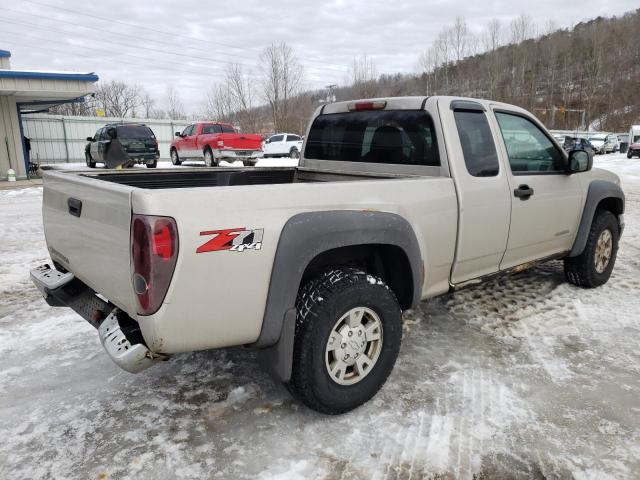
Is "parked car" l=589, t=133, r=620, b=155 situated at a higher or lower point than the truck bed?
lower

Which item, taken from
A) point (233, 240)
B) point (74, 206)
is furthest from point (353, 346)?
point (74, 206)

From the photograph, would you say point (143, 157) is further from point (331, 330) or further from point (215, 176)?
point (331, 330)

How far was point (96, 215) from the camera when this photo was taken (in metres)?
2.48

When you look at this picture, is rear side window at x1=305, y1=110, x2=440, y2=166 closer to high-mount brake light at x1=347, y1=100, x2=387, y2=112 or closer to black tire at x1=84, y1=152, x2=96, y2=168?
high-mount brake light at x1=347, y1=100, x2=387, y2=112

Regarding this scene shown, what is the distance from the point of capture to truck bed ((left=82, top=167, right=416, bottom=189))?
3.72 m

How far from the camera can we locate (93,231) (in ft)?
8.34

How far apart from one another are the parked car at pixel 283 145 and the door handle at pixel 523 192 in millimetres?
24925

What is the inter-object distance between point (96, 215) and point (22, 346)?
1.96 meters

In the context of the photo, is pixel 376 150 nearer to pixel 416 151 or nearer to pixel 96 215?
pixel 416 151

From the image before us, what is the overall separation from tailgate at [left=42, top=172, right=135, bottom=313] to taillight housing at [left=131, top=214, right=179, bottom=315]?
93 mm

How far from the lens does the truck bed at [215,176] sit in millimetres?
3719

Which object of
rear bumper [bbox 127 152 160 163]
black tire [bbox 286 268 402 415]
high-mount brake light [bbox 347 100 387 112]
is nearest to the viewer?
black tire [bbox 286 268 402 415]

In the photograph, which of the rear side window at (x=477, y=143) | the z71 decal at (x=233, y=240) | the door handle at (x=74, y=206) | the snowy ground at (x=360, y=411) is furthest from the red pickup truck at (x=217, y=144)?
the z71 decal at (x=233, y=240)

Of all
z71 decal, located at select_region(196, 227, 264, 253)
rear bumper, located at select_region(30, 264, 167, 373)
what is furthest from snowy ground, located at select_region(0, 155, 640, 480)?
z71 decal, located at select_region(196, 227, 264, 253)
